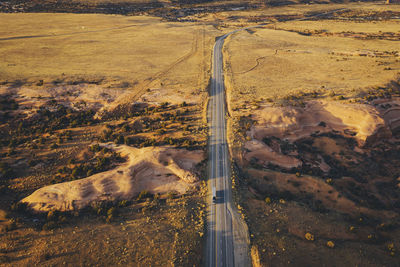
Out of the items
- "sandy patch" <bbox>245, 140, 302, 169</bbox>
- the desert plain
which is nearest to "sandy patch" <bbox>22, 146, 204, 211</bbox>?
the desert plain

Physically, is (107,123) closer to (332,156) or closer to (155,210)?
(155,210)

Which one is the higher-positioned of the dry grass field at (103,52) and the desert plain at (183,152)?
the dry grass field at (103,52)

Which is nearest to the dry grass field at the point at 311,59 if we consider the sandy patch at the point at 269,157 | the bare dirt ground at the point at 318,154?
the bare dirt ground at the point at 318,154

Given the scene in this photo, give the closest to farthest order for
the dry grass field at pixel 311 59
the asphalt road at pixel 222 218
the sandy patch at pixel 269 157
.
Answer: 1. the asphalt road at pixel 222 218
2. the sandy patch at pixel 269 157
3. the dry grass field at pixel 311 59

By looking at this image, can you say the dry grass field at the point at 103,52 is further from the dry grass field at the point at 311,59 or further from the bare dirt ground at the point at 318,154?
the bare dirt ground at the point at 318,154

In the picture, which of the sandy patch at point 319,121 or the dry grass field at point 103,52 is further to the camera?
the dry grass field at point 103,52

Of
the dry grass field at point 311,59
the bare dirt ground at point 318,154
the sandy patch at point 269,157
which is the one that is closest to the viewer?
the bare dirt ground at point 318,154
